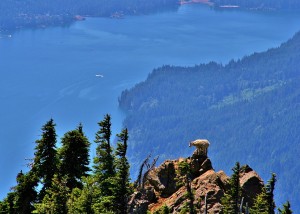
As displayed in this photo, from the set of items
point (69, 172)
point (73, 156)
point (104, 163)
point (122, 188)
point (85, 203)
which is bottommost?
point (85, 203)

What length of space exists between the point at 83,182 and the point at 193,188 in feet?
27.8

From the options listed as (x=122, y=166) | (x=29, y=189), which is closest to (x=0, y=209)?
(x=29, y=189)

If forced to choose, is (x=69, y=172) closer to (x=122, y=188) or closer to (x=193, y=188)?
(x=193, y=188)

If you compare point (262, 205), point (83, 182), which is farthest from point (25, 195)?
point (262, 205)

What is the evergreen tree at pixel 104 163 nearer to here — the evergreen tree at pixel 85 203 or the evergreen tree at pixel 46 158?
the evergreen tree at pixel 46 158

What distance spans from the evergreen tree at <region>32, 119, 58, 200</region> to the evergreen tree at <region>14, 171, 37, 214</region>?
44.9 inches

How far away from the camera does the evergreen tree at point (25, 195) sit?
5016cm

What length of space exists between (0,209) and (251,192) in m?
18.5

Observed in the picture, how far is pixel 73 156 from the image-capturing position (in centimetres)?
5328

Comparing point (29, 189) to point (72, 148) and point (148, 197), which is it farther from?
point (148, 197)

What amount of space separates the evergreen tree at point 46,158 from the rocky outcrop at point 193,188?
23.2 feet

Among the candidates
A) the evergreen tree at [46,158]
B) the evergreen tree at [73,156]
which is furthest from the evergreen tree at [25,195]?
the evergreen tree at [73,156]

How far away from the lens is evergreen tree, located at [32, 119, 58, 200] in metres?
51.8

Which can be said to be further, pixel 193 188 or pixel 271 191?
pixel 193 188
